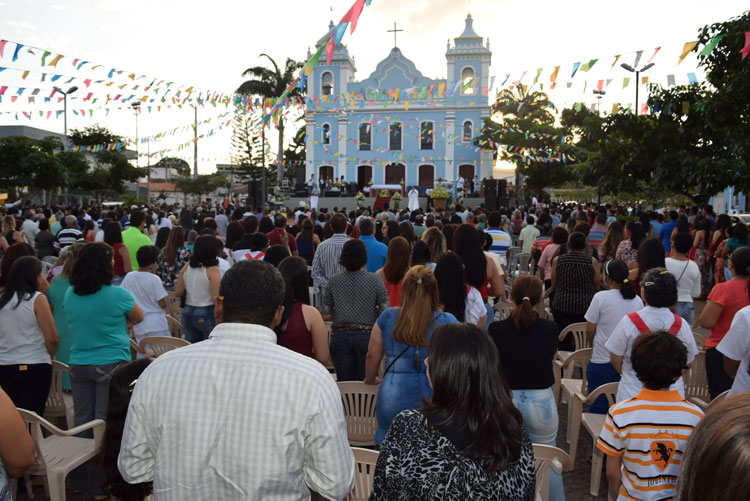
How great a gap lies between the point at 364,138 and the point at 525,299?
1507 inches

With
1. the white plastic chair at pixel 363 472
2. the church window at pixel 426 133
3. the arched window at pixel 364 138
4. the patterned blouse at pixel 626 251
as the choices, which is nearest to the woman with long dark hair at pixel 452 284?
the white plastic chair at pixel 363 472

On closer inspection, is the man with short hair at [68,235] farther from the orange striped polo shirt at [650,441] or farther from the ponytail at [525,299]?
the orange striped polo shirt at [650,441]

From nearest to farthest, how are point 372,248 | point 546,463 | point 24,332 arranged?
point 546,463, point 24,332, point 372,248

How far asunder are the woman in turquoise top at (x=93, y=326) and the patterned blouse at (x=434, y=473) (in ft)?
8.14

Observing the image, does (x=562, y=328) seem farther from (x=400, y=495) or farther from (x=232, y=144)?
(x=232, y=144)

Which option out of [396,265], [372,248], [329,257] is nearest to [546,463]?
[396,265]

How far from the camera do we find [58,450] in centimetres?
352

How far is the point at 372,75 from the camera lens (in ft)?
138

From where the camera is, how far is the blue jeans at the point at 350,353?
4293mm

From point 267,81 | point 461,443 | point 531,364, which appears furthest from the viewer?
point 267,81

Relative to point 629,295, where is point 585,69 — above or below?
above

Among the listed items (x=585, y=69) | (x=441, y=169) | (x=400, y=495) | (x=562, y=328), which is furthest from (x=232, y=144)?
(x=400, y=495)

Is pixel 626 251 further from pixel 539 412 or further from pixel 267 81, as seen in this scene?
pixel 267 81

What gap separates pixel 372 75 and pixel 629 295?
1573 inches
